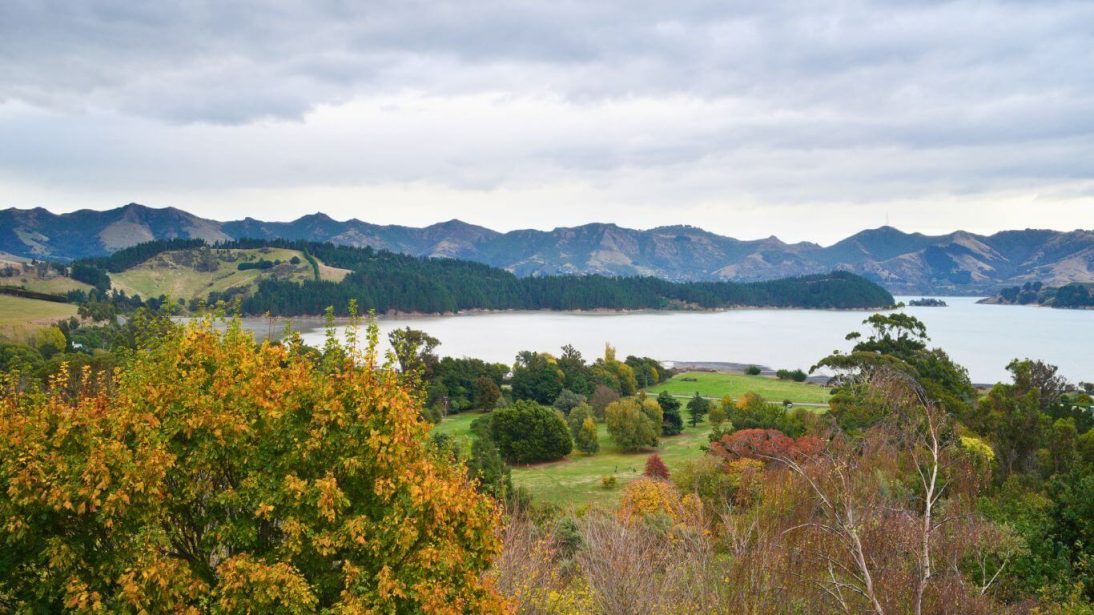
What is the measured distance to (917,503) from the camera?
697 inches

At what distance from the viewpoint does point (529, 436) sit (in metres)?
50.7

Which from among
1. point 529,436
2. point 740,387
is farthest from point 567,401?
point 740,387

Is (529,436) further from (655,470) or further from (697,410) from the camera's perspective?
(697,410)

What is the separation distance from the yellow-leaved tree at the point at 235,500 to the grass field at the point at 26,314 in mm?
98866

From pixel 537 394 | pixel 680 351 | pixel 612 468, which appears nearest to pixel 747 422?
pixel 612 468

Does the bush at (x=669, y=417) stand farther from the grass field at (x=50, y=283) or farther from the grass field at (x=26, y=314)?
the grass field at (x=50, y=283)

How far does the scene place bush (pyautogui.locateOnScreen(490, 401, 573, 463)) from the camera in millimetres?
50312

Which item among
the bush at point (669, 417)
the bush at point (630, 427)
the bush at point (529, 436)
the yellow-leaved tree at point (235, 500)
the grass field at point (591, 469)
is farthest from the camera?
the bush at point (669, 417)

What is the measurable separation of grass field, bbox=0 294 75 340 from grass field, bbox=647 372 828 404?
259 feet

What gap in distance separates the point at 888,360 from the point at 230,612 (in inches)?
2053

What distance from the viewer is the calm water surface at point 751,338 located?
103375 mm

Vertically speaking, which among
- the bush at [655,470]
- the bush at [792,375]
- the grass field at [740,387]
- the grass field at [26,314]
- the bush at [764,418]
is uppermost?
the grass field at [26,314]

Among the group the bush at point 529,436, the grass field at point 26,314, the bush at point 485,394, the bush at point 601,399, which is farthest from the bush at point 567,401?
the grass field at point 26,314

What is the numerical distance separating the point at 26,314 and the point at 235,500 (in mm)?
129421
